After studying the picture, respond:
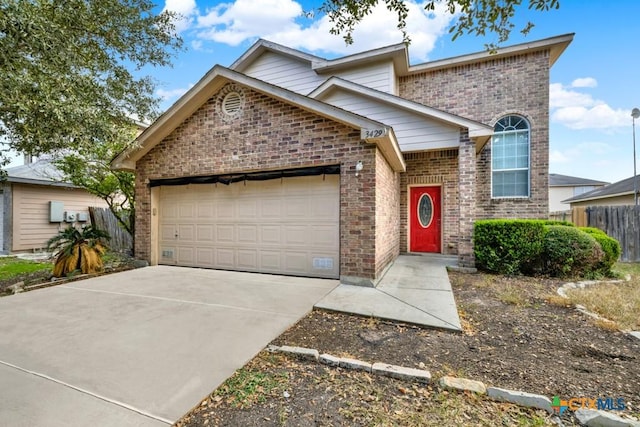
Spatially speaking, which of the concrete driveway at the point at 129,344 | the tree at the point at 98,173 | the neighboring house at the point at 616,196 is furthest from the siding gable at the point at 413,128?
the neighboring house at the point at 616,196

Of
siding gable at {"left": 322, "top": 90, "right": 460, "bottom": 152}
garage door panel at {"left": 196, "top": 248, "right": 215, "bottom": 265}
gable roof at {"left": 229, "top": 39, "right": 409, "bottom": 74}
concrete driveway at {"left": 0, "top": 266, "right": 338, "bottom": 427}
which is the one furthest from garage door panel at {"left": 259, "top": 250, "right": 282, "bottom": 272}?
gable roof at {"left": 229, "top": 39, "right": 409, "bottom": 74}

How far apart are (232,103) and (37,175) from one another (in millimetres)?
9862

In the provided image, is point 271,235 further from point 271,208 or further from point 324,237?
point 324,237

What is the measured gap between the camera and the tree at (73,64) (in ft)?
12.0

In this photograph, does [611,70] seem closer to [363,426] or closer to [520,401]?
[520,401]

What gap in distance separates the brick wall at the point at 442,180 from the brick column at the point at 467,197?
178 centimetres

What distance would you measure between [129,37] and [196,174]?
3202 millimetres

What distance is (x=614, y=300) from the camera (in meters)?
4.43

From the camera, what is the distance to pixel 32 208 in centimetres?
1062

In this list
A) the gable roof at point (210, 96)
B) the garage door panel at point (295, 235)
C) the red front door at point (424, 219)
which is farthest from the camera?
the red front door at point (424, 219)

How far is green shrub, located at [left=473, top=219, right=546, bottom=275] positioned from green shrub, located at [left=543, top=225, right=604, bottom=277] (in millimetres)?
230

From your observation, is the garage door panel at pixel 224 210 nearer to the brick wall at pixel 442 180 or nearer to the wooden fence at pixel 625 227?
the brick wall at pixel 442 180

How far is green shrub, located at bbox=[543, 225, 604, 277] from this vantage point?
242 inches


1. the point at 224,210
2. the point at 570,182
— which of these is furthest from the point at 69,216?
the point at 570,182
